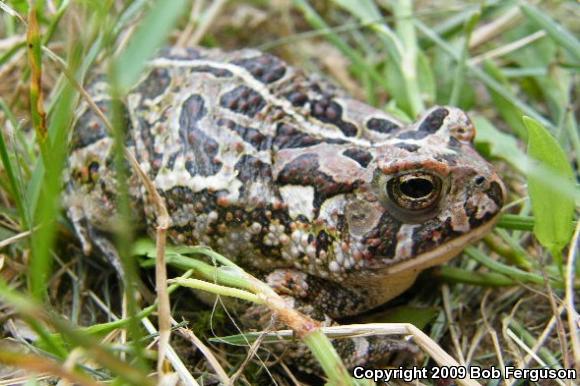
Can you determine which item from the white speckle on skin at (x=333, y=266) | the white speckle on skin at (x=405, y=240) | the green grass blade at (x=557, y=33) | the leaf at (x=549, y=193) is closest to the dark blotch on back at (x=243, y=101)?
the white speckle on skin at (x=333, y=266)

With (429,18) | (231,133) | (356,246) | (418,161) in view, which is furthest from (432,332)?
(429,18)

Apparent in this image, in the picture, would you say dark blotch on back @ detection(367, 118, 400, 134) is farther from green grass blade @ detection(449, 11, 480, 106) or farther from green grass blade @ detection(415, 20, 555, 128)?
green grass blade @ detection(415, 20, 555, 128)

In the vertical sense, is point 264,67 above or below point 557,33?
below

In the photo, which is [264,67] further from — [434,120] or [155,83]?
[434,120]

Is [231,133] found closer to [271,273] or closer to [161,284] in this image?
[271,273]

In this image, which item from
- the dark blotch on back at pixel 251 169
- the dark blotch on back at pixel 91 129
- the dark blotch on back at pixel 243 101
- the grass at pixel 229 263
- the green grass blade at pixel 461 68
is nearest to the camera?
the grass at pixel 229 263

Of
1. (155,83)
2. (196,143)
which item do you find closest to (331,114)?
(196,143)

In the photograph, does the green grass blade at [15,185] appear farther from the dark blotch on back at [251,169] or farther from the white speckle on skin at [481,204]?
the white speckle on skin at [481,204]
